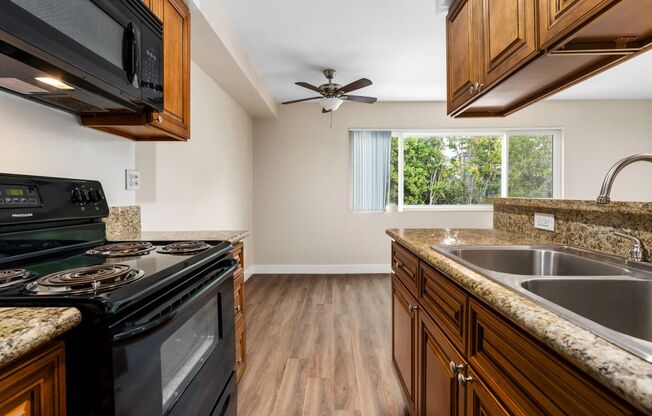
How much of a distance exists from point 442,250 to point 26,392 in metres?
1.21

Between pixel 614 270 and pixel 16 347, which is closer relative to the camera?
pixel 16 347

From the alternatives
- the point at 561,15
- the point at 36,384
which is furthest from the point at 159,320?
the point at 561,15

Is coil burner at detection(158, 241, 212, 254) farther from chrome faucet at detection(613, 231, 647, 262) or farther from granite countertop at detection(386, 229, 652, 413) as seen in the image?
chrome faucet at detection(613, 231, 647, 262)

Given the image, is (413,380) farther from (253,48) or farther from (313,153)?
(313,153)

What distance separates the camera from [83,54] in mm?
956

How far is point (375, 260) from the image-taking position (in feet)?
15.6

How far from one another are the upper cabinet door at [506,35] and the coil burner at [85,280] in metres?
1.49

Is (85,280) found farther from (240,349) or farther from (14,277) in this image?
(240,349)

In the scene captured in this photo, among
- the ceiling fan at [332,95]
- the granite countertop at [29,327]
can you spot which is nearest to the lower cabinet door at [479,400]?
the granite countertop at [29,327]

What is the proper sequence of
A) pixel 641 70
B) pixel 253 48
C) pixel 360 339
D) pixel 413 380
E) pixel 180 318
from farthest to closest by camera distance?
pixel 641 70, pixel 253 48, pixel 360 339, pixel 413 380, pixel 180 318

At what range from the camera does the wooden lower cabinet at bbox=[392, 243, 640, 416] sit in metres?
0.54

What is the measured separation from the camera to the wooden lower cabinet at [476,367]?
1.77ft

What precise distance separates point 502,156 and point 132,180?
4.73 m

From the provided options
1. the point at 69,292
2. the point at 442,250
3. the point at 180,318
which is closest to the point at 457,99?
the point at 442,250
